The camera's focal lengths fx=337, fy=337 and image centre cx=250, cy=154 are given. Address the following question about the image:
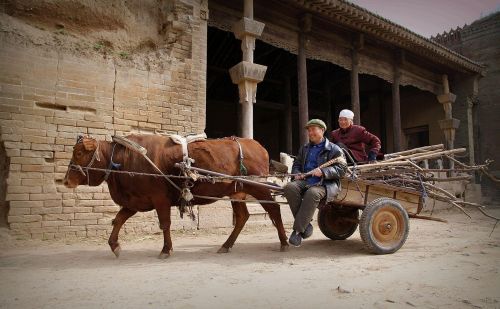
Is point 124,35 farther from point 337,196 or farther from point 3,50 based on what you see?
point 337,196

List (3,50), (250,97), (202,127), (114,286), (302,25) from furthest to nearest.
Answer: (302,25), (250,97), (202,127), (3,50), (114,286)

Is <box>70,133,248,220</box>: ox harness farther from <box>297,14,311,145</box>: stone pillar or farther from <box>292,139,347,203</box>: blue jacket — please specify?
<box>297,14,311,145</box>: stone pillar

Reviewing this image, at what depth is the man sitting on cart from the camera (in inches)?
153

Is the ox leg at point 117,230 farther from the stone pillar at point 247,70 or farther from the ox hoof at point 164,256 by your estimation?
the stone pillar at point 247,70

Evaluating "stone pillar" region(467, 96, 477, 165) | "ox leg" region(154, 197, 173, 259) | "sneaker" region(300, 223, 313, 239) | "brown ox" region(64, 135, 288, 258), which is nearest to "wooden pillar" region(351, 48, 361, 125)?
"stone pillar" region(467, 96, 477, 165)

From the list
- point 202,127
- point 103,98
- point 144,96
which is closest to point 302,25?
point 202,127

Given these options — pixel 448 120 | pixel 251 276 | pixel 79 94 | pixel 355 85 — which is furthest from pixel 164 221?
pixel 448 120

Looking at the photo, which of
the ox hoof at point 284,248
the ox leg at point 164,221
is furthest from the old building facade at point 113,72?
the ox hoof at point 284,248

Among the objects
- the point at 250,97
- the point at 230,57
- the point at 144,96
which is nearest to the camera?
the point at 144,96

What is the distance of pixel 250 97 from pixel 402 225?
13.9 feet

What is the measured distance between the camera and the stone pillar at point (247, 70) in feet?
24.0

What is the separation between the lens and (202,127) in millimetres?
6691

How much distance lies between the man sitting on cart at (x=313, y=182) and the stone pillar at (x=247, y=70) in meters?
3.08

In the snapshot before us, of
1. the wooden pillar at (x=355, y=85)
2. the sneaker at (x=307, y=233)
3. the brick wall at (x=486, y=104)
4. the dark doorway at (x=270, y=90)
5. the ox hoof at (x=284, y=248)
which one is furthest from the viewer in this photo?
the brick wall at (x=486, y=104)
